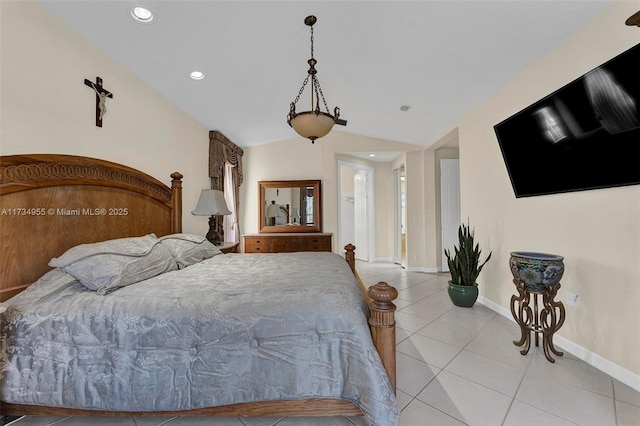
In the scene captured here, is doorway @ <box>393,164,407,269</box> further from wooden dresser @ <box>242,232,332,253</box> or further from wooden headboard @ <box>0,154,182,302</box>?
wooden headboard @ <box>0,154,182,302</box>

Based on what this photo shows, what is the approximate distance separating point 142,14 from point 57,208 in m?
1.47

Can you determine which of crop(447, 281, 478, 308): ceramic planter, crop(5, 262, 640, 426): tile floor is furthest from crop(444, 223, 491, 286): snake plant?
crop(5, 262, 640, 426): tile floor

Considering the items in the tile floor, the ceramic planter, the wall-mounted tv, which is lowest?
the tile floor

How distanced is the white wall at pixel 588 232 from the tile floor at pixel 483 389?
0.23 m

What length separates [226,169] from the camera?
449cm

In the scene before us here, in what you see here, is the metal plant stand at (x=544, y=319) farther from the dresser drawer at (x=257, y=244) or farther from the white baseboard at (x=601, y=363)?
the dresser drawer at (x=257, y=244)

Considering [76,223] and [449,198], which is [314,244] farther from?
[76,223]

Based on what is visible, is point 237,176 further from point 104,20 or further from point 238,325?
point 238,325

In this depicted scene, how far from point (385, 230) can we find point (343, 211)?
4.32 ft

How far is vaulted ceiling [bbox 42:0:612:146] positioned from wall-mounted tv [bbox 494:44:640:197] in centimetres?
52

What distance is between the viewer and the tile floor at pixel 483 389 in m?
1.43

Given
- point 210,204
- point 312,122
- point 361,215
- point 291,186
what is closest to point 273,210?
point 291,186

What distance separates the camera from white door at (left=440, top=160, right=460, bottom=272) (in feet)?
16.5

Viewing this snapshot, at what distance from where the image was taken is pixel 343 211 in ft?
23.3
